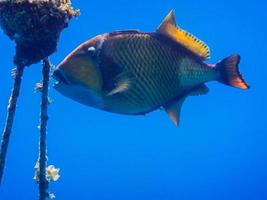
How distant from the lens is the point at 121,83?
2465mm

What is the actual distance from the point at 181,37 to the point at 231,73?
1.40 ft

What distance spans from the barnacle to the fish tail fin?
1794 millimetres

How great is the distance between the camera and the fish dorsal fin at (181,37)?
2.80 meters

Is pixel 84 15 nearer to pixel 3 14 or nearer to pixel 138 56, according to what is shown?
pixel 3 14

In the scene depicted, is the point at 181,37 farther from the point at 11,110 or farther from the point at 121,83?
the point at 11,110

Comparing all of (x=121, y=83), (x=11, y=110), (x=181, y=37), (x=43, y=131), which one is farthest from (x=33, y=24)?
(x=121, y=83)

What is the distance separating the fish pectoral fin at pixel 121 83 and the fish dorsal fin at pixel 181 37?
1.63 feet

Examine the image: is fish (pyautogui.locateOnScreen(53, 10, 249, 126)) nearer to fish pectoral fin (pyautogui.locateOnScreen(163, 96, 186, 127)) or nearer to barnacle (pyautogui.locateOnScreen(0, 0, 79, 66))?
fish pectoral fin (pyautogui.locateOnScreen(163, 96, 186, 127))

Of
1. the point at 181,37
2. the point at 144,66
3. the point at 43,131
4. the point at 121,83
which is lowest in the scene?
the point at 121,83

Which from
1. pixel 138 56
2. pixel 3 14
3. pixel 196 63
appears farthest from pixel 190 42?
pixel 3 14

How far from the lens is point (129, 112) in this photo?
257 cm

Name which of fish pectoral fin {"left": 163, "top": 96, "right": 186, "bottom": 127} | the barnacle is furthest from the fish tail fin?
the barnacle

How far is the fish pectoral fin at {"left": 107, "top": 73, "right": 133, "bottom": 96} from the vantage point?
2.43 m

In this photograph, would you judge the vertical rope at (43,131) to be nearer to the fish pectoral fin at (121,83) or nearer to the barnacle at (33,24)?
the barnacle at (33,24)
